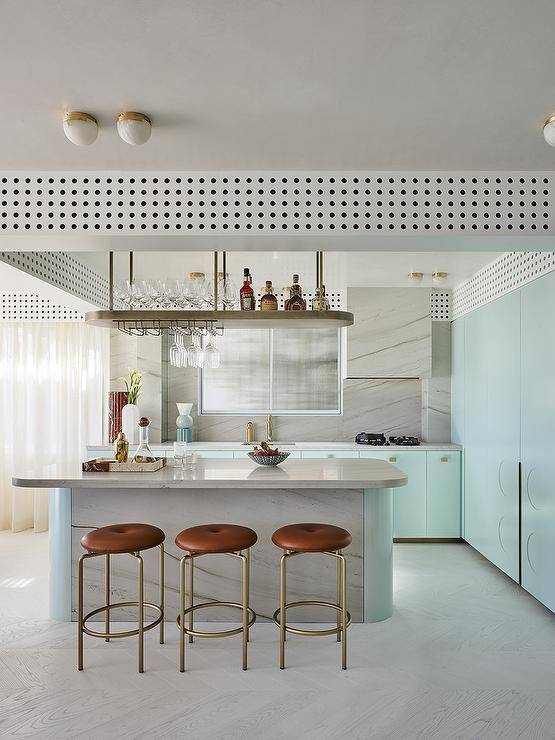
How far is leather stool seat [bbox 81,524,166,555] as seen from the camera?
9.72 feet

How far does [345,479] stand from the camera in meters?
3.36

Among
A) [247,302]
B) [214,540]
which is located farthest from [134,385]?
[214,540]

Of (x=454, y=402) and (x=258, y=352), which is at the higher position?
(x=258, y=352)

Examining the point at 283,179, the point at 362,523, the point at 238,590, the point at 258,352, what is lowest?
the point at 238,590

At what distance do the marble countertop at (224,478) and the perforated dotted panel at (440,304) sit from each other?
259 centimetres

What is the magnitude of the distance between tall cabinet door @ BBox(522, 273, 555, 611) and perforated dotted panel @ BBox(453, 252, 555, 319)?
0.32 feet

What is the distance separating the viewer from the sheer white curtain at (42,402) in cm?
590

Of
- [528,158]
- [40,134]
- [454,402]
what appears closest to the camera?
[40,134]

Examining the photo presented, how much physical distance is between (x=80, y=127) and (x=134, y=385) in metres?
3.90

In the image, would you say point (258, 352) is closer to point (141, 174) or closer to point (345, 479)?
point (345, 479)

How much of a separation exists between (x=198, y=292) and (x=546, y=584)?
111 inches

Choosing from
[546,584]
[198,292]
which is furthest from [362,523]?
[198,292]

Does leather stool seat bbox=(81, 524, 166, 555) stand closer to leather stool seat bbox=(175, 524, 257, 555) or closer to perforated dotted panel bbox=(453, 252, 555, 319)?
leather stool seat bbox=(175, 524, 257, 555)

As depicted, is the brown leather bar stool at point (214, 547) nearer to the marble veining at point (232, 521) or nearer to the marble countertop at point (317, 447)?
the marble veining at point (232, 521)
